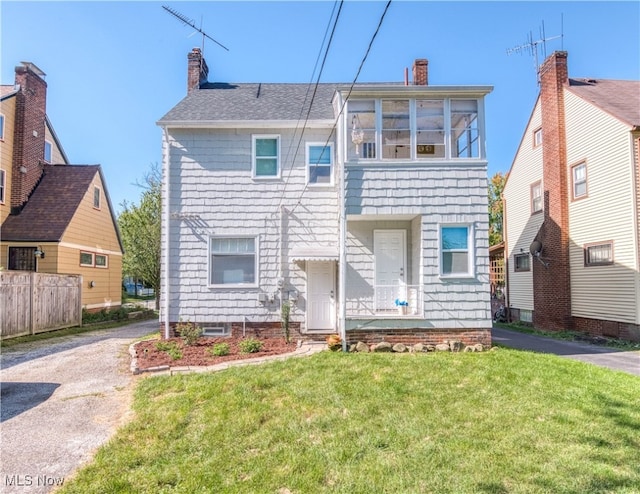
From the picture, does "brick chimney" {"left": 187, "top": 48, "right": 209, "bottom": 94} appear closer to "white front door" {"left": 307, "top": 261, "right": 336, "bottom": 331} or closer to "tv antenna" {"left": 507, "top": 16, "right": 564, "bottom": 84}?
"white front door" {"left": 307, "top": 261, "right": 336, "bottom": 331}

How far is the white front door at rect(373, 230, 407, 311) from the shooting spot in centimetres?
962

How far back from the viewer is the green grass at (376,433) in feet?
11.6

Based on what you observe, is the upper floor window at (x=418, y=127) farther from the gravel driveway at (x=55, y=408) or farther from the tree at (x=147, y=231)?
the tree at (x=147, y=231)

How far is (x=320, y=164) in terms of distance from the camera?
10.3 metres

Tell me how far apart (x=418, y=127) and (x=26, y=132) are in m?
15.2

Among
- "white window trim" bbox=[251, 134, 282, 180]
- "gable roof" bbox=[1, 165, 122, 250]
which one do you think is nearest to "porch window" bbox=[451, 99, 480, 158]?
"white window trim" bbox=[251, 134, 282, 180]

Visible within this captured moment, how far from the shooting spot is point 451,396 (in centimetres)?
550

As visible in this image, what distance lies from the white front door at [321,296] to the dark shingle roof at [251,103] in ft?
13.4

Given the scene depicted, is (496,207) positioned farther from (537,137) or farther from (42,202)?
(42,202)

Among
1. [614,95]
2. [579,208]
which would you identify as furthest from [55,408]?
[614,95]

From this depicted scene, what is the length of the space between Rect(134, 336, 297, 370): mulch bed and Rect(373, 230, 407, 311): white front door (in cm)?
263

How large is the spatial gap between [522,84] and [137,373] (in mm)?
18430

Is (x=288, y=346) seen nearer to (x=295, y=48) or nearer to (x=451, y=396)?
(x=451, y=396)

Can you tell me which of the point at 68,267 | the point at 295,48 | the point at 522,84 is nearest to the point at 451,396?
the point at 295,48
